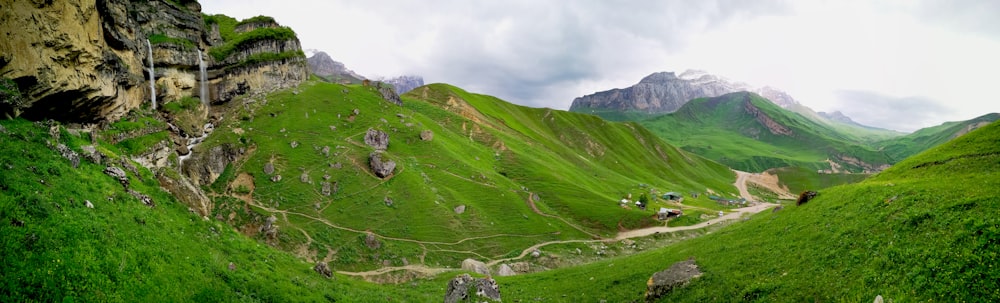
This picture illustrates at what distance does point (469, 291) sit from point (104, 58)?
50.7 m

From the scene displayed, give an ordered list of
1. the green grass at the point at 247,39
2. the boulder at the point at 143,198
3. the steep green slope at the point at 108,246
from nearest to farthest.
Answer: the steep green slope at the point at 108,246 < the boulder at the point at 143,198 < the green grass at the point at 247,39

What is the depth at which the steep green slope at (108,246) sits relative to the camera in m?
14.2

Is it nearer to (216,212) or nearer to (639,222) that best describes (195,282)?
(216,212)

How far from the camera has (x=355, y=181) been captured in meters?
68.6

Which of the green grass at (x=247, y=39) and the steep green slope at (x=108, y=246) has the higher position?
the green grass at (x=247, y=39)

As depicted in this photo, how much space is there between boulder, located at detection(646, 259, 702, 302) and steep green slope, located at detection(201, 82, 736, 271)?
34295 millimetres

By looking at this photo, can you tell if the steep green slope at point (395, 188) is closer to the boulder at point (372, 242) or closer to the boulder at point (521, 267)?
the boulder at point (372, 242)

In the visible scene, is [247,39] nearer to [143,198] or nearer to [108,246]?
[143,198]

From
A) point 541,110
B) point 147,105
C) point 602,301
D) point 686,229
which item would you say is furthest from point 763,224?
point 541,110

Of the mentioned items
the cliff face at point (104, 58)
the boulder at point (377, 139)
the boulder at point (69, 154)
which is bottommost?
the boulder at point (69, 154)

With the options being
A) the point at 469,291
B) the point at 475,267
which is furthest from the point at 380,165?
the point at 469,291

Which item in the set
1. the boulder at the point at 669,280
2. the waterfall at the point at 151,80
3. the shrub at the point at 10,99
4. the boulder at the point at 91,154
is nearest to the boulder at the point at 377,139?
the waterfall at the point at 151,80

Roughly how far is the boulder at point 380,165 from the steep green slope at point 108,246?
37.7 m

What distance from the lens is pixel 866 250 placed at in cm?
2094
